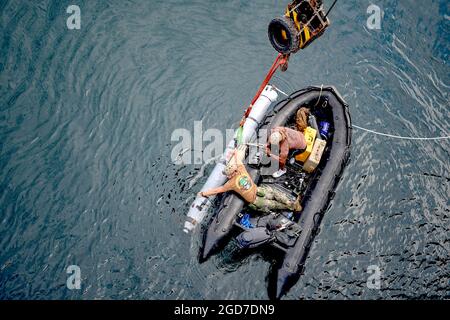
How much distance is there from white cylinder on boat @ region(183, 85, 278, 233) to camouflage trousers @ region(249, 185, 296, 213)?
0.90 metres

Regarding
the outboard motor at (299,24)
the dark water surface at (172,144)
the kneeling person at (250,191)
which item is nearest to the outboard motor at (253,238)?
the kneeling person at (250,191)

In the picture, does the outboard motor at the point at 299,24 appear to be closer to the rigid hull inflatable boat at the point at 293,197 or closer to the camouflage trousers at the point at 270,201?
the rigid hull inflatable boat at the point at 293,197

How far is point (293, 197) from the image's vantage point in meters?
8.10

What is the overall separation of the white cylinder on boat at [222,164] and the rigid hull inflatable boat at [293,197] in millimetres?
190

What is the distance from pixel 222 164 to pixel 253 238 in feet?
6.07

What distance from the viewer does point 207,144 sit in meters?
9.39

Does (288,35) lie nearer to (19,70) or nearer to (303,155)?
(303,155)

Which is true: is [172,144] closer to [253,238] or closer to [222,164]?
[222,164]

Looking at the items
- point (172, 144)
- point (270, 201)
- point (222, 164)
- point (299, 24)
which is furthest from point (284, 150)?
point (172, 144)

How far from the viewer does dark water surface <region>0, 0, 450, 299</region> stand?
8.02m

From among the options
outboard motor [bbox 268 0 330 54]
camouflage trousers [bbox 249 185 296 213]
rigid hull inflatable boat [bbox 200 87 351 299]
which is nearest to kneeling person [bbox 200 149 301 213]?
Result: camouflage trousers [bbox 249 185 296 213]

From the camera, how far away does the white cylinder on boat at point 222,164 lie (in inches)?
311

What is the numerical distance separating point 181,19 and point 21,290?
7.55 metres
